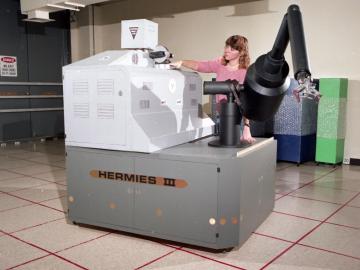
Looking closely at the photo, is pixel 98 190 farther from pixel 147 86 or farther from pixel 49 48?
pixel 49 48

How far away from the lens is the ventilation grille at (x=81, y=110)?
2.31 meters

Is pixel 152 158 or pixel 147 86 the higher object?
pixel 147 86

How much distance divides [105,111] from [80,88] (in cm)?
24

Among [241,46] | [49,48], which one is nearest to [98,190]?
[241,46]

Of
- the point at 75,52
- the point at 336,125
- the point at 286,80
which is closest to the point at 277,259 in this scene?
the point at 286,80

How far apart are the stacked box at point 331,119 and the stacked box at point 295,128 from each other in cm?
14

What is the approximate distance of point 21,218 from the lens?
8.95 ft

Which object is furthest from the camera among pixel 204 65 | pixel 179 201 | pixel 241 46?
pixel 204 65

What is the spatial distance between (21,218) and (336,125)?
11.9ft

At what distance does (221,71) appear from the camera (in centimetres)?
278

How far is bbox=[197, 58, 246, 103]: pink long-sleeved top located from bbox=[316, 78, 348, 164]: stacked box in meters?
2.31

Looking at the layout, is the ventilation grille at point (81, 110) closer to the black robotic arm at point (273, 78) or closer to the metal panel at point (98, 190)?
the metal panel at point (98, 190)

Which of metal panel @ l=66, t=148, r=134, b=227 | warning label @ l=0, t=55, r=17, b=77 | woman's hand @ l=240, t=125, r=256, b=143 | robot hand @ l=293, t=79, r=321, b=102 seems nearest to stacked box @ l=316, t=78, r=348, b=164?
woman's hand @ l=240, t=125, r=256, b=143

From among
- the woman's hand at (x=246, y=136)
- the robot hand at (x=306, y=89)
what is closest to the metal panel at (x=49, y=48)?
the woman's hand at (x=246, y=136)
